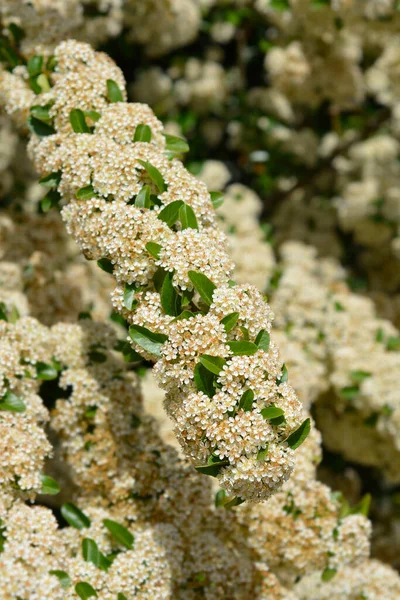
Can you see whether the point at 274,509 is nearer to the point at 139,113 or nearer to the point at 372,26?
the point at 139,113

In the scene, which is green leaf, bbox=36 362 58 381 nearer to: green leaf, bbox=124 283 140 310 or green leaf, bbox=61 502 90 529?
green leaf, bbox=61 502 90 529

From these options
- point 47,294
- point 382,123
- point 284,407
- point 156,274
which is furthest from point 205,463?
point 382,123

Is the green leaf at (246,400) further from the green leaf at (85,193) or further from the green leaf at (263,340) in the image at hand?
the green leaf at (85,193)

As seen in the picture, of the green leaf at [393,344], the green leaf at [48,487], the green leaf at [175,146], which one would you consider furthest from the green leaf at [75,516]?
the green leaf at [393,344]

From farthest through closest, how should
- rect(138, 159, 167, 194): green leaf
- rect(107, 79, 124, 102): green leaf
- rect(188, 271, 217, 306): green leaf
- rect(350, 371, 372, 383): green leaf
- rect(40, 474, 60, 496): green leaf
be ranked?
rect(350, 371, 372, 383): green leaf
rect(107, 79, 124, 102): green leaf
rect(40, 474, 60, 496): green leaf
rect(138, 159, 167, 194): green leaf
rect(188, 271, 217, 306): green leaf

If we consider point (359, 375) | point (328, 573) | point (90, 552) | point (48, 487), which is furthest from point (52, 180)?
point (359, 375)

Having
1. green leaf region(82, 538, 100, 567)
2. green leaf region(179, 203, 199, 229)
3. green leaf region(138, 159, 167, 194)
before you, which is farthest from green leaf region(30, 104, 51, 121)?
green leaf region(82, 538, 100, 567)

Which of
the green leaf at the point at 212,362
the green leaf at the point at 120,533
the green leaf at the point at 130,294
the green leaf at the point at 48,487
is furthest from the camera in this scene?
the green leaf at the point at 120,533
